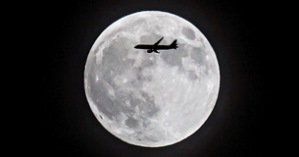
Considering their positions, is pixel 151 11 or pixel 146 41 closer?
pixel 146 41

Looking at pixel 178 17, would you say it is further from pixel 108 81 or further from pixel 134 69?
pixel 108 81

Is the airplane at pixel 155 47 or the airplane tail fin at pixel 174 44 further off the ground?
the airplane tail fin at pixel 174 44

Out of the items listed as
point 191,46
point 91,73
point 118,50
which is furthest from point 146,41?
point 91,73

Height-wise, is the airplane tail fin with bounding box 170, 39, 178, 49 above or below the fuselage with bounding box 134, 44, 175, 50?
above

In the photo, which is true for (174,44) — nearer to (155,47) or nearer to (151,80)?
(155,47)

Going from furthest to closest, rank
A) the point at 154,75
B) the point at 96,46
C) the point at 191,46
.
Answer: the point at 96,46
the point at 191,46
the point at 154,75

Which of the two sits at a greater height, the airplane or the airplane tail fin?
the airplane tail fin

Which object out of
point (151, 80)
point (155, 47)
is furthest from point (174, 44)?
point (151, 80)

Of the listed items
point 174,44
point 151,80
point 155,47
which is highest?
point 174,44
